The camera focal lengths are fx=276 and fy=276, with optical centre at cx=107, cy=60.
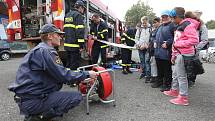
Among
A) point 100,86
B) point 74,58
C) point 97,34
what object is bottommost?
point 100,86

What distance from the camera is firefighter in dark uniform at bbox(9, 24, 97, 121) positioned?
3.58 metres

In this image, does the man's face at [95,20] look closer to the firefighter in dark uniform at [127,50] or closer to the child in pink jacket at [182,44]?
the firefighter in dark uniform at [127,50]

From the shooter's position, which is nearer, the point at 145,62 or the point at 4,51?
the point at 145,62

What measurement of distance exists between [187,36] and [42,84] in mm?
2692

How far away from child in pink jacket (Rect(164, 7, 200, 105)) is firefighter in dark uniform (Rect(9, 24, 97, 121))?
2.12m

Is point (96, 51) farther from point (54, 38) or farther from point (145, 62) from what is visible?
point (54, 38)

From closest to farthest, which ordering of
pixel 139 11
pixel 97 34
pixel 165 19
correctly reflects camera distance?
1. pixel 165 19
2. pixel 97 34
3. pixel 139 11

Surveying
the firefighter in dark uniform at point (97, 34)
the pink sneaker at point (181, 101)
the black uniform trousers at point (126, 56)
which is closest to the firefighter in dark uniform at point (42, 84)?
the pink sneaker at point (181, 101)

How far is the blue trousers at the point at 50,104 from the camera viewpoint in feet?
11.7

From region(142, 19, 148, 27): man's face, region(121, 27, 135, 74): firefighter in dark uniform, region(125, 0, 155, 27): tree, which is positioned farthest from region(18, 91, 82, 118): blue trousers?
region(125, 0, 155, 27): tree

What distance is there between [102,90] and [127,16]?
48725mm

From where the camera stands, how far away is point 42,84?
3.67 meters

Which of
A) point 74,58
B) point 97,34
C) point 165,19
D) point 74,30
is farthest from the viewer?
point 97,34

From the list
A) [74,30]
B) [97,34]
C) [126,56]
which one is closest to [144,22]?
[97,34]
